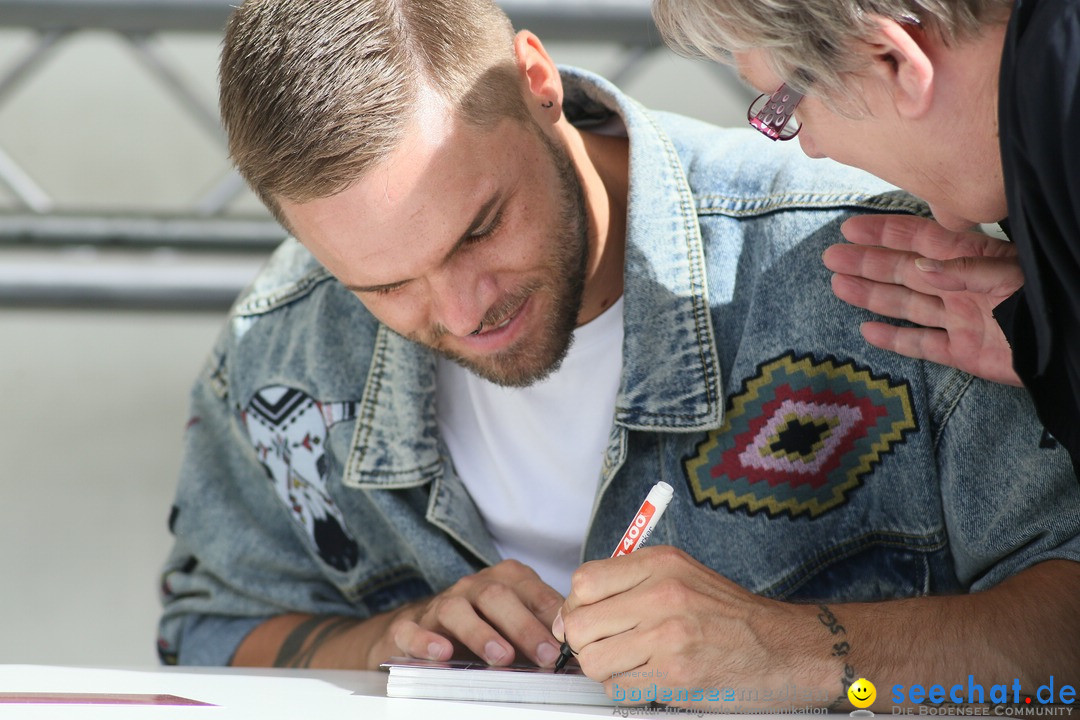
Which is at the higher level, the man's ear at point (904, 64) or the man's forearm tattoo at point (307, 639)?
the man's ear at point (904, 64)

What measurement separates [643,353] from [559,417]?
0.19 metres

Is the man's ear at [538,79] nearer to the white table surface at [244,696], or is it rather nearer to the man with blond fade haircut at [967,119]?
the man with blond fade haircut at [967,119]

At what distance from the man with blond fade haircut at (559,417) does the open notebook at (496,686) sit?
0.05 m

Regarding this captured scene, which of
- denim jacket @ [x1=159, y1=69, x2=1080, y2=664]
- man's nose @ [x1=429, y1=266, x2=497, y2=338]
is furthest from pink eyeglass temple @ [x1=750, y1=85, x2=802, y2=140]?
man's nose @ [x1=429, y1=266, x2=497, y2=338]

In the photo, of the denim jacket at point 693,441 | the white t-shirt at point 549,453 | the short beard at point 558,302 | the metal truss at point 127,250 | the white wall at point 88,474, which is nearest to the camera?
the denim jacket at point 693,441

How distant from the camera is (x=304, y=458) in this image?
1.63 meters

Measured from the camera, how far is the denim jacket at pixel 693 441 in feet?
4.23

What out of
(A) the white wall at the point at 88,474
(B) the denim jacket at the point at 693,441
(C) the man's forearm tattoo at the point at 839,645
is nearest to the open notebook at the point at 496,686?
(C) the man's forearm tattoo at the point at 839,645

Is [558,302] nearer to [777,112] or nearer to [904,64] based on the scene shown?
[777,112]

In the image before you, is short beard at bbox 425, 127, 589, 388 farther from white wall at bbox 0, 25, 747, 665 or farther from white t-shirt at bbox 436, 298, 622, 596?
white wall at bbox 0, 25, 747, 665

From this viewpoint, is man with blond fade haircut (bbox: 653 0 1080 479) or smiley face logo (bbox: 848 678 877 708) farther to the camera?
smiley face logo (bbox: 848 678 877 708)

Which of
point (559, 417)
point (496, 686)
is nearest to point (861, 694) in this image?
point (496, 686)

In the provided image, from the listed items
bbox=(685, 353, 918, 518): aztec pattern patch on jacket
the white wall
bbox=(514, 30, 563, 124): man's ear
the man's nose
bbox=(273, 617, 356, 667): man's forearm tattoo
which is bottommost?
the white wall

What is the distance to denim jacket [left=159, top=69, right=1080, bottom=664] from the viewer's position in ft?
4.23
